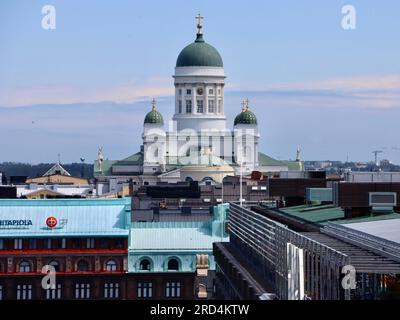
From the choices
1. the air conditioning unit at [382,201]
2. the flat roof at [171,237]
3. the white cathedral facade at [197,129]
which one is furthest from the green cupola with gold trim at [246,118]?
the air conditioning unit at [382,201]

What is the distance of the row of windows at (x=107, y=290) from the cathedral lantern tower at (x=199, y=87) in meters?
98.6

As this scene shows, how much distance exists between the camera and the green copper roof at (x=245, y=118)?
495ft

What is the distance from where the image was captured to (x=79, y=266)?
50688mm

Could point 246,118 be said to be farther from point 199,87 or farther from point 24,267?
point 24,267

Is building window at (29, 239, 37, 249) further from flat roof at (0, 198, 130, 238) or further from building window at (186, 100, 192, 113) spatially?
building window at (186, 100, 192, 113)

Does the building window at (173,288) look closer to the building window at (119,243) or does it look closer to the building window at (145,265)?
the building window at (145,265)

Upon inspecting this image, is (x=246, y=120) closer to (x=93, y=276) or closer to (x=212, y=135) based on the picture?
(x=212, y=135)

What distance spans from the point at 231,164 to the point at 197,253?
94.8 meters

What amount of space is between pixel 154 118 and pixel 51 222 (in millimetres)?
100709

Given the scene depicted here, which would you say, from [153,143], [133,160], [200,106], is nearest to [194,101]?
[200,106]

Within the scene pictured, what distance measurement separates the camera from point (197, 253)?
5178 centimetres

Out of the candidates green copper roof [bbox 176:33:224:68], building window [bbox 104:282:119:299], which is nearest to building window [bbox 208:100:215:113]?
green copper roof [bbox 176:33:224:68]

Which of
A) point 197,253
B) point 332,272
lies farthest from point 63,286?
point 332,272

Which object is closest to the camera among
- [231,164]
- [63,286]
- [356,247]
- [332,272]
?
[332,272]
